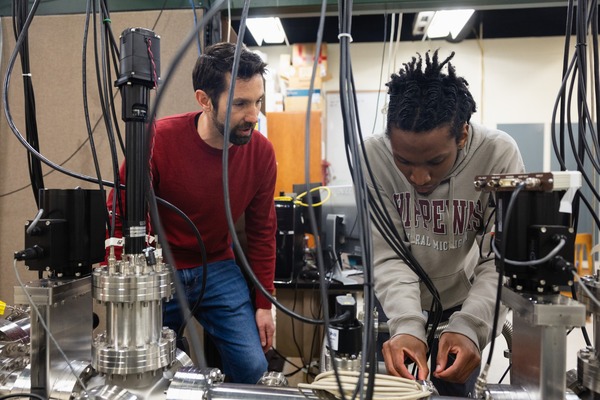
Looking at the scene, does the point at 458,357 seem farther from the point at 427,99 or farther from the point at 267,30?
the point at 267,30

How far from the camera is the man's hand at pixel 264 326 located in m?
1.62

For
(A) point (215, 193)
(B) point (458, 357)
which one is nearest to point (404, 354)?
(B) point (458, 357)

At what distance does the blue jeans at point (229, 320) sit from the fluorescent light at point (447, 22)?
117 inches

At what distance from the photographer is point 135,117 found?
0.63 meters

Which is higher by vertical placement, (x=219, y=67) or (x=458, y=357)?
(x=219, y=67)

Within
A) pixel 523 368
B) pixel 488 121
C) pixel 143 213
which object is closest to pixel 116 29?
pixel 143 213

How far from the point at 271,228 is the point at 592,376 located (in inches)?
51.3

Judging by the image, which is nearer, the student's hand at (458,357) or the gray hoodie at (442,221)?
the student's hand at (458,357)

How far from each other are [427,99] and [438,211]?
0.34 m

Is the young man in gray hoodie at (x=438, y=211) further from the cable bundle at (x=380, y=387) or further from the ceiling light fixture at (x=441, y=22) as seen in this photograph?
the ceiling light fixture at (x=441, y=22)

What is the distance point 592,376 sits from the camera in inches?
22.0

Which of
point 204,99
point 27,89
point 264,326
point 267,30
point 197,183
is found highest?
point 267,30

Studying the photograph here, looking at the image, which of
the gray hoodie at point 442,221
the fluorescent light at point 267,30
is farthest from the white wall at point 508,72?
the gray hoodie at point 442,221

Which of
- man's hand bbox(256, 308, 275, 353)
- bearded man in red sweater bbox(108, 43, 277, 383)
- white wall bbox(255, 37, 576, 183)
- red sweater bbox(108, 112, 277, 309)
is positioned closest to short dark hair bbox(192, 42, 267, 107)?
bearded man in red sweater bbox(108, 43, 277, 383)
